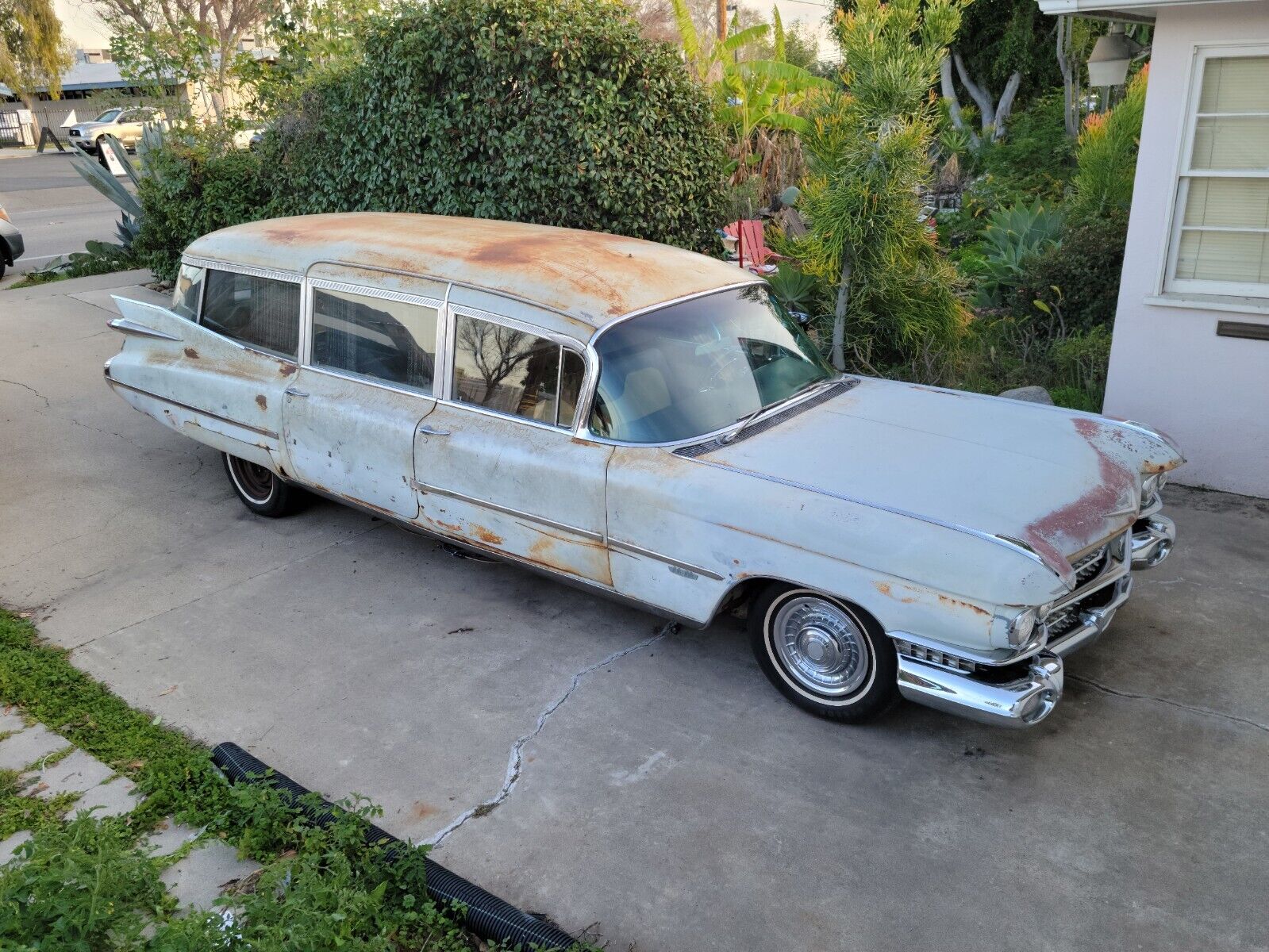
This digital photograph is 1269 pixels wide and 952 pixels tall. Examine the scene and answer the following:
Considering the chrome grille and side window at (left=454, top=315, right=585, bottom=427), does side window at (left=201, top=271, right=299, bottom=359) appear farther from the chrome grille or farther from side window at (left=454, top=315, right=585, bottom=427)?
the chrome grille

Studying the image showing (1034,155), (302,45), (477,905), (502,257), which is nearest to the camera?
(477,905)

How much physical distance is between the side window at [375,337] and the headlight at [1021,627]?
2991mm

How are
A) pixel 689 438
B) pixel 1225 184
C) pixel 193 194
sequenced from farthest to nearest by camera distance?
pixel 193 194
pixel 1225 184
pixel 689 438

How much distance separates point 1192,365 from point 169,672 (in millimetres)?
6079

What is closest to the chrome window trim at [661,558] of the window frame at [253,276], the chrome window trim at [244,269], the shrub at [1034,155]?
the window frame at [253,276]

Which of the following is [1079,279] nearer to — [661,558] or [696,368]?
[696,368]

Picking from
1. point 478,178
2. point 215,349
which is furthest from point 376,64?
point 215,349

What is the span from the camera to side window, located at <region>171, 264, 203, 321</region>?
6.37 m

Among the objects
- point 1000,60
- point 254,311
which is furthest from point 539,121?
point 1000,60

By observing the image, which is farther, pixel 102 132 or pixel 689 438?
pixel 102 132

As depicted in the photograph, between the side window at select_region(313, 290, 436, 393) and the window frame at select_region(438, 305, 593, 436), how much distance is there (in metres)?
0.11

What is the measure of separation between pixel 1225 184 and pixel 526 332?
4.45 metres

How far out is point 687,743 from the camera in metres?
4.27

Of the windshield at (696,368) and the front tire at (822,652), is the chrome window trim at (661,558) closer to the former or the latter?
the front tire at (822,652)
